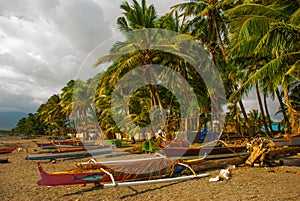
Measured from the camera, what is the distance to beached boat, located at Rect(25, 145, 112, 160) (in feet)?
44.6

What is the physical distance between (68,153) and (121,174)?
8764 mm

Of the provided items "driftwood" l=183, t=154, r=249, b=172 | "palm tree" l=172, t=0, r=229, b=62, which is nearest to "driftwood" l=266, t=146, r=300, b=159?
"driftwood" l=183, t=154, r=249, b=172

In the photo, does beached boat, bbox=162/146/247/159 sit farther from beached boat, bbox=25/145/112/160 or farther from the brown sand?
beached boat, bbox=25/145/112/160

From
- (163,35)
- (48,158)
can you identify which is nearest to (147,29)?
(163,35)

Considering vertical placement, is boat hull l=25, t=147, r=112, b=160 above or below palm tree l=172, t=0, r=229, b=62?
below

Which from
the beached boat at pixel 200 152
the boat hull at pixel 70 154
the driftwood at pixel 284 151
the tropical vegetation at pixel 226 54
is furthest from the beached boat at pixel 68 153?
the driftwood at pixel 284 151

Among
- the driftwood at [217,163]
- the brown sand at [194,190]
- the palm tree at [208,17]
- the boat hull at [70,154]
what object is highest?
the palm tree at [208,17]

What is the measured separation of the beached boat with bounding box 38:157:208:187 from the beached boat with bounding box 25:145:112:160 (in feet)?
25.3

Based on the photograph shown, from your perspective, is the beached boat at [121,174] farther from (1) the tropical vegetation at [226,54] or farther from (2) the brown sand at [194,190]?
(1) the tropical vegetation at [226,54]

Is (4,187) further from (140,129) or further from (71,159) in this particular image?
(140,129)

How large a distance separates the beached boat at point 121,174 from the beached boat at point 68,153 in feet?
25.3

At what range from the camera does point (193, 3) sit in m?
14.5

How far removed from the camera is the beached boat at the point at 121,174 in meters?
6.10

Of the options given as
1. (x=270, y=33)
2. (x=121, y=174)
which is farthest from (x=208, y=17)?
(x=121, y=174)
